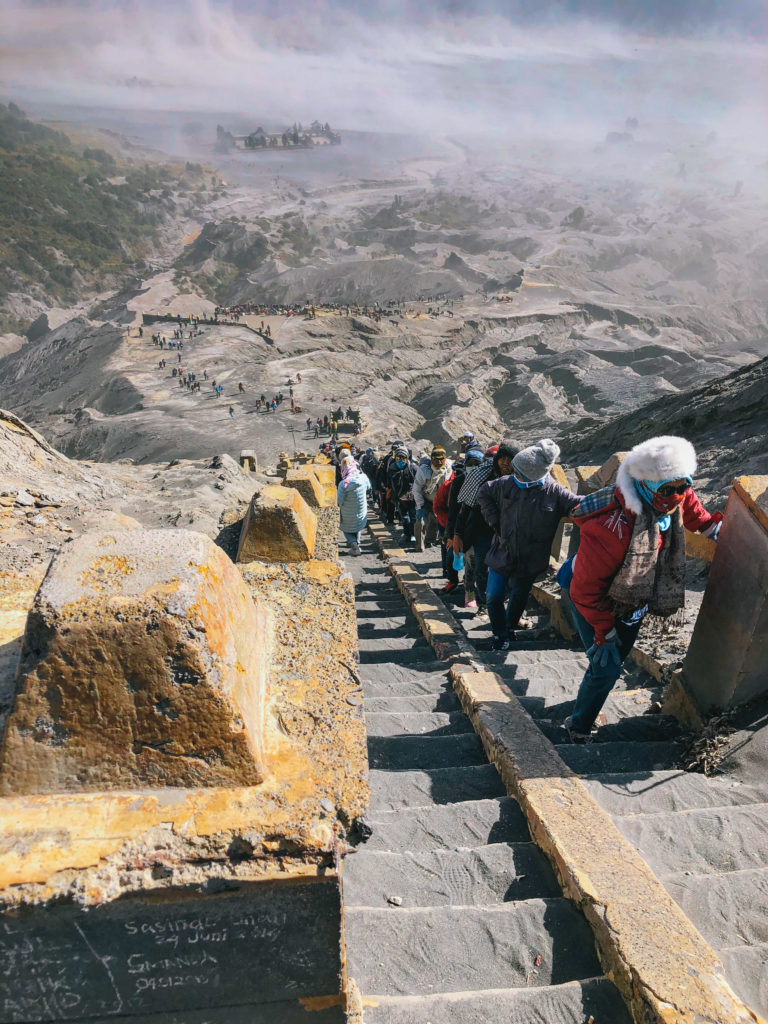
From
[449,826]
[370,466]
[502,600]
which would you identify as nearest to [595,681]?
[449,826]

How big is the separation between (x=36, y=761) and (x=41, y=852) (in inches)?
8.4

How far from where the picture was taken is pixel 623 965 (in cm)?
158

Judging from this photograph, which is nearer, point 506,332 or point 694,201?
point 506,332

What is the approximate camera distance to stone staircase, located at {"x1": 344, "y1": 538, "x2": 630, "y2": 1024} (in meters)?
1.56

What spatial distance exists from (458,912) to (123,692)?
1202 millimetres

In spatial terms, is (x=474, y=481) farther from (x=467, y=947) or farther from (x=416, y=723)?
(x=467, y=947)

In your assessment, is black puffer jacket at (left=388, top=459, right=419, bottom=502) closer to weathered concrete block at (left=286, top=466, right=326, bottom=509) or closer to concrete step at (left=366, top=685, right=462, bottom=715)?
weathered concrete block at (left=286, top=466, right=326, bottom=509)

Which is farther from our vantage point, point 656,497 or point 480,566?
point 480,566

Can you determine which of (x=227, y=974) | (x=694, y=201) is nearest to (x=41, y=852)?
(x=227, y=974)

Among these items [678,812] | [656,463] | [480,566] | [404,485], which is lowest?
[404,485]

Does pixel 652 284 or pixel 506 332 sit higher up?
pixel 652 284

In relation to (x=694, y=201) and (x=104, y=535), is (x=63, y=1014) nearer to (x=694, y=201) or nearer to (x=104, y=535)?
(x=104, y=535)

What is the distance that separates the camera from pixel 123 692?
144 centimetres

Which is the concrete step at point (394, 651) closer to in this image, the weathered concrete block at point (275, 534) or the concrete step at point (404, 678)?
the concrete step at point (404, 678)
